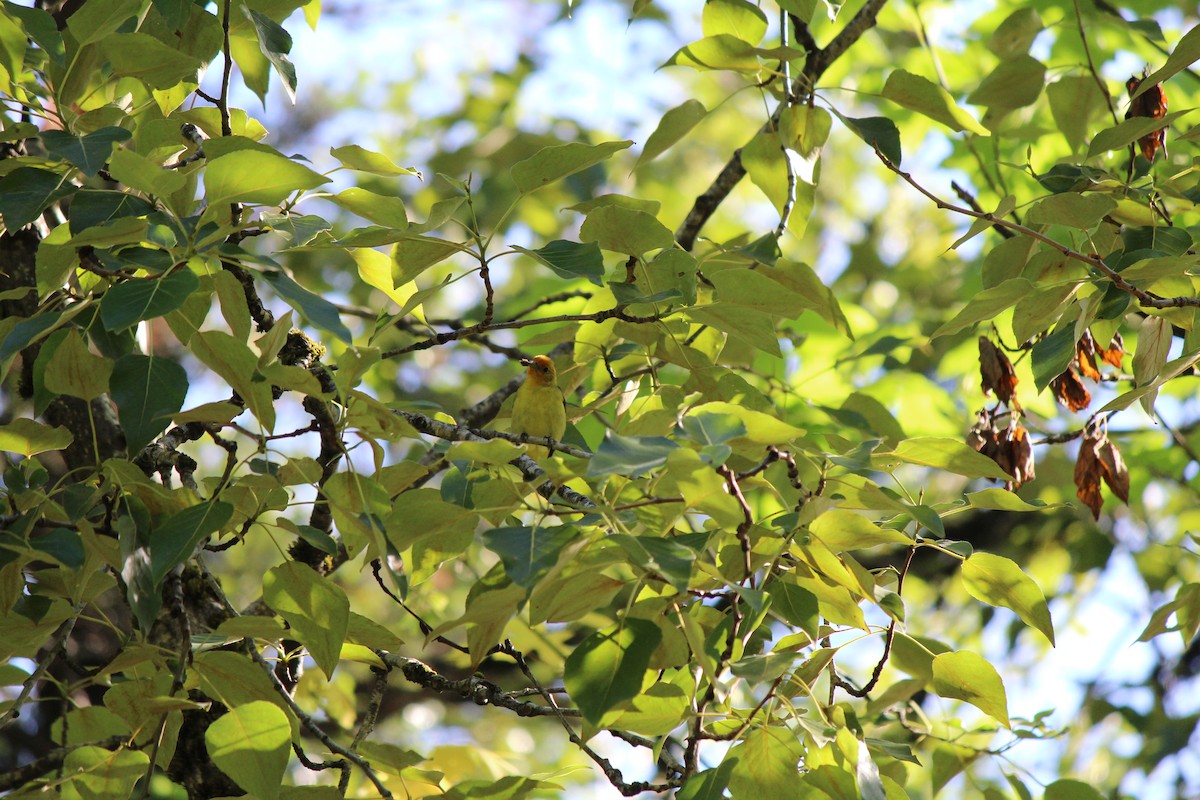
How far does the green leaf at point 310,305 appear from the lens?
0.97m

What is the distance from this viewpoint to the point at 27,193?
3.79 ft

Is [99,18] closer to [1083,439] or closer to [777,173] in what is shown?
[777,173]

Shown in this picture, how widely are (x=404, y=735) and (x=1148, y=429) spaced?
431 cm

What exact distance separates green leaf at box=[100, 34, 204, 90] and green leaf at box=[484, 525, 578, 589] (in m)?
0.74

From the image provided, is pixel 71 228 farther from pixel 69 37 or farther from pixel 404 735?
Result: pixel 404 735

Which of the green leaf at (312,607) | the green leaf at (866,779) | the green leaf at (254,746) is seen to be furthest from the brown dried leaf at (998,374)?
the green leaf at (254,746)

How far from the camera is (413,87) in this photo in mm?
7926

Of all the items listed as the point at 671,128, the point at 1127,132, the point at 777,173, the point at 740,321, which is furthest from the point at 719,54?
the point at 1127,132

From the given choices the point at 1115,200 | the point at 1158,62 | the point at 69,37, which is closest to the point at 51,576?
the point at 69,37

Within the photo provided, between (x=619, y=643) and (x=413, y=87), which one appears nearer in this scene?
(x=619, y=643)

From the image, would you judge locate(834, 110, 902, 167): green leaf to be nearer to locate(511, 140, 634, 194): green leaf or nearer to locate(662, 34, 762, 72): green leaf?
locate(662, 34, 762, 72): green leaf

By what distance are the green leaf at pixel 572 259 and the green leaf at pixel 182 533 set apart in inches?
17.9

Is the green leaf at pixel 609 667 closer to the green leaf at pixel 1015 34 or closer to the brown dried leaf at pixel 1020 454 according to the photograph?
the brown dried leaf at pixel 1020 454

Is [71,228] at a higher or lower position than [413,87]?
lower
